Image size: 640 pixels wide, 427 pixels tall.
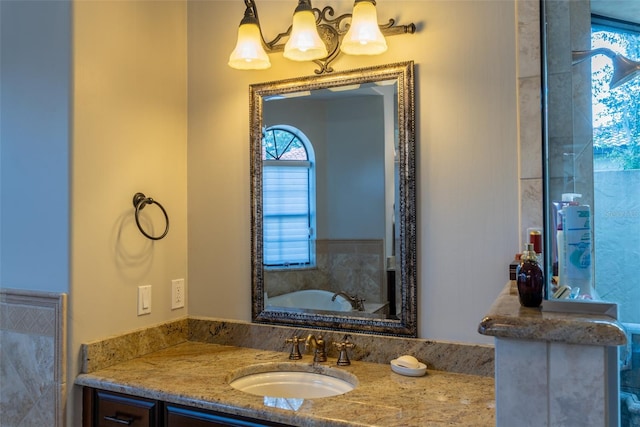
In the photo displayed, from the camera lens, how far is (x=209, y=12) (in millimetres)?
2225

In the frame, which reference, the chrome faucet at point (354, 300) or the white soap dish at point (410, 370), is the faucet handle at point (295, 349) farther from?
the white soap dish at point (410, 370)

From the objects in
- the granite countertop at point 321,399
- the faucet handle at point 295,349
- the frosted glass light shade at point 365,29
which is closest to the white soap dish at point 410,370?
the granite countertop at point 321,399

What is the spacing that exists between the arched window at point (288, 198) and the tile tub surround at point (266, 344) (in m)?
0.30

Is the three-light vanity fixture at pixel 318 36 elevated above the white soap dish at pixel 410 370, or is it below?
above

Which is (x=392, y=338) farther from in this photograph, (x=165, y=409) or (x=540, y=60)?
(x=540, y=60)

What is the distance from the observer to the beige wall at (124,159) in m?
1.79

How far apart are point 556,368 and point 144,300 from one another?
1595 millimetres

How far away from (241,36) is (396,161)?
752mm

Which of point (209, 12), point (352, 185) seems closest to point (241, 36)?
point (209, 12)

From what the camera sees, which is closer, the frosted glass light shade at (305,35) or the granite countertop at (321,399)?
the granite countertop at (321,399)

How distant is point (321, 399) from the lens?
1508 millimetres

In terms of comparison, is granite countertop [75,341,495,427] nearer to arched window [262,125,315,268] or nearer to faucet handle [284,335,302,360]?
faucet handle [284,335,302,360]

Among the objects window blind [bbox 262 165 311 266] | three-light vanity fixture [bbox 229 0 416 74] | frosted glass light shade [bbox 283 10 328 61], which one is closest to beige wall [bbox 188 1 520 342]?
three-light vanity fixture [bbox 229 0 416 74]

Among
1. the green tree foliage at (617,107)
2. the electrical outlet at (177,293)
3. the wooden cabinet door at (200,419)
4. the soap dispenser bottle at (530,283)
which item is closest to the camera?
the soap dispenser bottle at (530,283)
